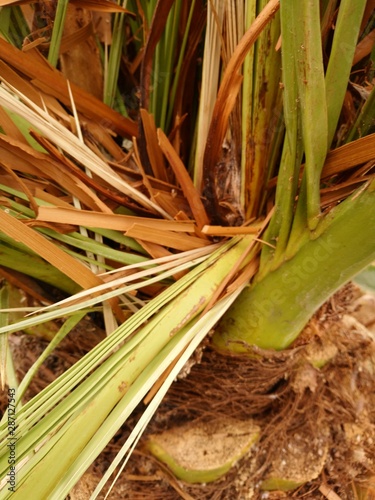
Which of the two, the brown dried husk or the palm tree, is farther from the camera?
the brown dried husk

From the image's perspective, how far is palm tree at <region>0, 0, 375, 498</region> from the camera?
0.41 m

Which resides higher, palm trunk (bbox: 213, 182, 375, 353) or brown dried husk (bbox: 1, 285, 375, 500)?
palm trunk (bbox: 213, 182, 375, 353)

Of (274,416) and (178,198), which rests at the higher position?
(178,198)

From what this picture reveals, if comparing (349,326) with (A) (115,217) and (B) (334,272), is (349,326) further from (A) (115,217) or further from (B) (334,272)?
(A) (115,217)

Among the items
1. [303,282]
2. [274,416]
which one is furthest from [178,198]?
[274,416]

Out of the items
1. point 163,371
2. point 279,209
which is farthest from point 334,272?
point 163,371

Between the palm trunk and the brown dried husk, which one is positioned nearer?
the palm trunk

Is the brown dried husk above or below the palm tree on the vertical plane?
below

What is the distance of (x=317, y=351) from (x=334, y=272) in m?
0.24

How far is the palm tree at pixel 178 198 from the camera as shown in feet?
1.33

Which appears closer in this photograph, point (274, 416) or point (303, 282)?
point (303, 282)

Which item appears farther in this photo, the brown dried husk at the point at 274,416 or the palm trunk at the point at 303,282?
the brown dried husk at the point at 274,416

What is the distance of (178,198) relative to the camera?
55cm

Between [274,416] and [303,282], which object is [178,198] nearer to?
[303,282]
